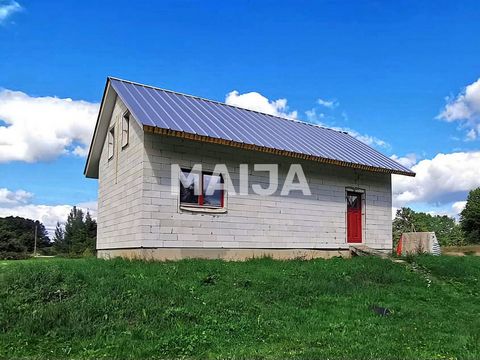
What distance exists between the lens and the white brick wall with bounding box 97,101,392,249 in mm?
13961

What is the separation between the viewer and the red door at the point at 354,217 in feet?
61.3

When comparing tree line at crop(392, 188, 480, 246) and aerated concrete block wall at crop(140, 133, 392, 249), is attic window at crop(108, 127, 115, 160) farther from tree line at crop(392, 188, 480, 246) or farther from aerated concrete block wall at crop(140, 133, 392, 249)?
tree line at crop(392, 188, 480, 246)

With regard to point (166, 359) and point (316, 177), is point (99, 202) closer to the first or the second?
point (316, 177)

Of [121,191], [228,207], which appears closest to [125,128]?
[121,191]

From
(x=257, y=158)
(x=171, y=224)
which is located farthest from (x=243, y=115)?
(x=171, y=224)

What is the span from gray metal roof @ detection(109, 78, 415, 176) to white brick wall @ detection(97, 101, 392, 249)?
609 mm

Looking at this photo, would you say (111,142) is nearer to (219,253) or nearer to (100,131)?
(100,131)

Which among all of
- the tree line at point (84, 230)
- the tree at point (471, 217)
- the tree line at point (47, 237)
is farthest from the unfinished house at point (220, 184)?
the tree at point (471, 217)

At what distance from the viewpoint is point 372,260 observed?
→ 15484 mm

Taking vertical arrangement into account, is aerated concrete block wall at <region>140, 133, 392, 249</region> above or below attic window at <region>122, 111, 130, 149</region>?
below

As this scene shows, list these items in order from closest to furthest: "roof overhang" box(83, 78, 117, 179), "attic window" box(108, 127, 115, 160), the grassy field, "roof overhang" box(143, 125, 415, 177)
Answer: the grassy field, "roof overhang" box(143, 125, 415, 177), "roof overhang" box(83, 78, 117, 179), "attic window" box(108, 127, 115, 160)

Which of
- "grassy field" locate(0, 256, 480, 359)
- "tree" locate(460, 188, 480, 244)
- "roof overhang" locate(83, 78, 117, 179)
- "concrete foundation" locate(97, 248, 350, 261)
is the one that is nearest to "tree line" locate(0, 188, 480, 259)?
"tree" locate(460, 188, 480, 244)

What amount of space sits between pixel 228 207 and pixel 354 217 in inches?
250

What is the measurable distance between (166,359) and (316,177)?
12.0m
